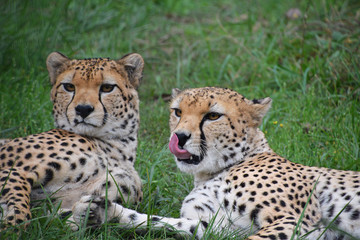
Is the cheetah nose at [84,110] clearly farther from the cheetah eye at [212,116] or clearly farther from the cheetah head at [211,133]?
the cheetah eye at [212,116]

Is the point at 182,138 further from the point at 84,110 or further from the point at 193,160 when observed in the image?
the point at 84,110

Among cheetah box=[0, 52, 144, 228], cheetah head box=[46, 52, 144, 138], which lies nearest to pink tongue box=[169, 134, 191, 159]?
cheetah box=[0, 52, 144, 228]

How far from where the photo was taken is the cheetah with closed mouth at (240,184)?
3.20 meters

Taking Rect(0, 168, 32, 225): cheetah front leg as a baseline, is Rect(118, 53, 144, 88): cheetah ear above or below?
above

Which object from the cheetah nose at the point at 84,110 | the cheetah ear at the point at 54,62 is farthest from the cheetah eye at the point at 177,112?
the cheetah ear at the point at 54,62

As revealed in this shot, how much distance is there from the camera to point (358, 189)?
11.4ft

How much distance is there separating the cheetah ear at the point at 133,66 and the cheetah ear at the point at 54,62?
0.46m

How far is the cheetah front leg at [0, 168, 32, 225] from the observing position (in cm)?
296

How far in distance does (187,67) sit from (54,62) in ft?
9.27

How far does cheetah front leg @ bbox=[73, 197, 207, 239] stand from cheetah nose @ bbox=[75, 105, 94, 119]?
730 millimetres

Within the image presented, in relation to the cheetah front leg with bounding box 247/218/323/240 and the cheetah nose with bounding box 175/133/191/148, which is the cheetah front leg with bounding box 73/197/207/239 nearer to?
the cheetah front leg with bounding box 247/218/323/240

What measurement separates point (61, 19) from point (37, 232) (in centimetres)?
448

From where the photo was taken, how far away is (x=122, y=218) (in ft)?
11.1

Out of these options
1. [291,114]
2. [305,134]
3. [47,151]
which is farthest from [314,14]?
[47,151]
